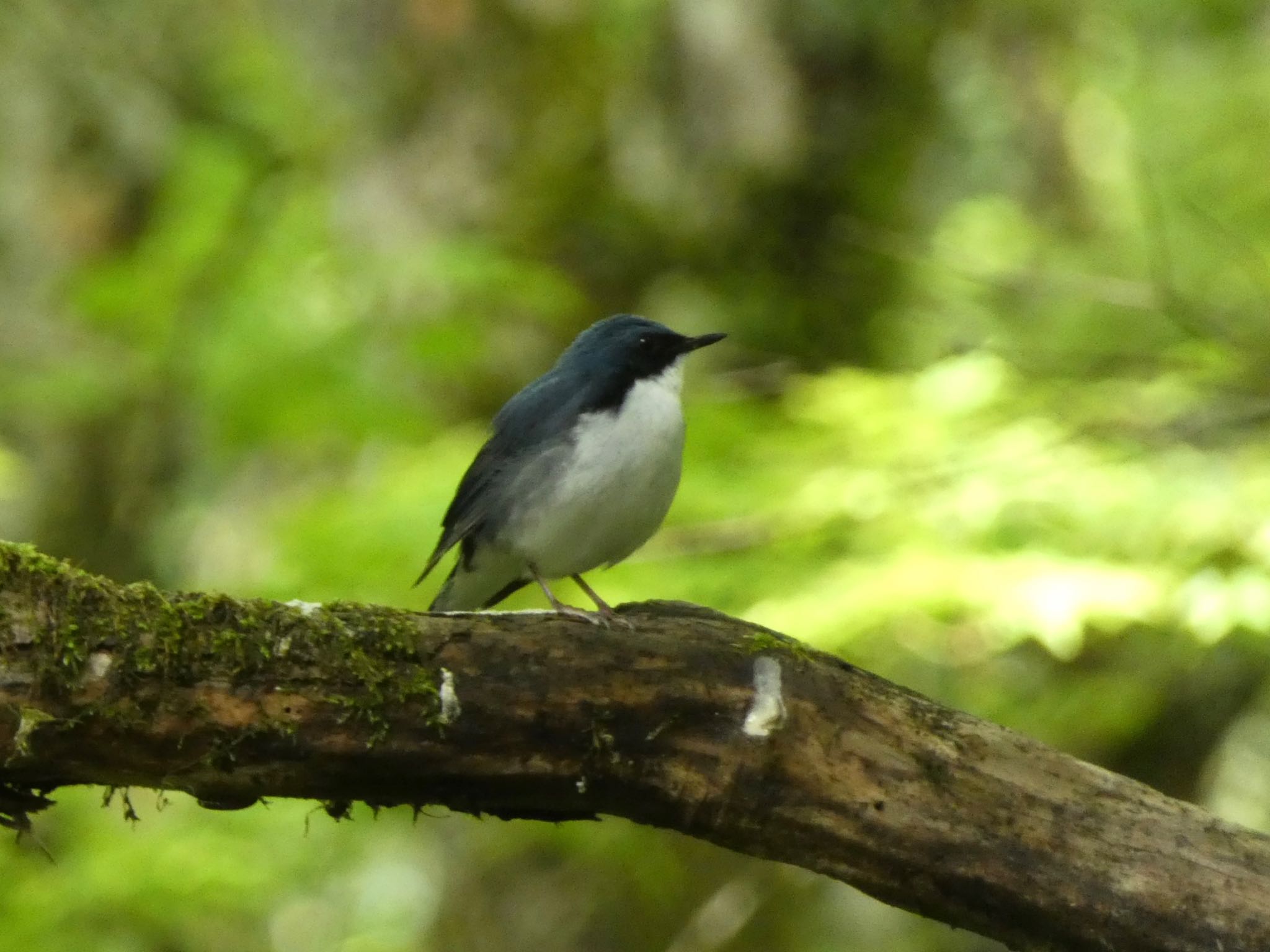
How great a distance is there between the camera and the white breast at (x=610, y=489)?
3.81 m

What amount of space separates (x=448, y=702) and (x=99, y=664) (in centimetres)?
66

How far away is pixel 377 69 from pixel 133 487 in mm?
2729

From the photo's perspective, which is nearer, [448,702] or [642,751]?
[448,702]

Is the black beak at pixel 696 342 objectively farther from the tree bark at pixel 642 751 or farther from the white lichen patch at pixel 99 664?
the white lichen patch at pixel 99 664

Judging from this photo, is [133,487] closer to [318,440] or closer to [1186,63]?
[318,440]

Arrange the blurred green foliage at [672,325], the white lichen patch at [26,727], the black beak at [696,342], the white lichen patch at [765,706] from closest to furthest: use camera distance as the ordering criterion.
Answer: the white lichen patch at [26,727] < the white lichen patch at [765,706] < the black beak at [696,342] < the blurred green foliage at [672,325]

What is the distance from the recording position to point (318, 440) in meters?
6.04

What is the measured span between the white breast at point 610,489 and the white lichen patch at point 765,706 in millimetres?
1036

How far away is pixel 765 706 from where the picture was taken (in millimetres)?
2822

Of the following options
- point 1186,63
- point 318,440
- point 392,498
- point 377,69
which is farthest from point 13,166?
point 1186,63

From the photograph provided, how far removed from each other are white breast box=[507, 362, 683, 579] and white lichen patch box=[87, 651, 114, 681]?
5.26ft

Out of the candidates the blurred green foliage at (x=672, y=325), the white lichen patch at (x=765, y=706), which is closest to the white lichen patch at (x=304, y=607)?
the white lichen patch at (x=765, y=706)

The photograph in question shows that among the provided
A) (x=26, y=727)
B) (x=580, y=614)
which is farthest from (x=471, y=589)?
(x=26, y=727)

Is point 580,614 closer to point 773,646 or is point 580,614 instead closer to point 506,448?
point 773,646
